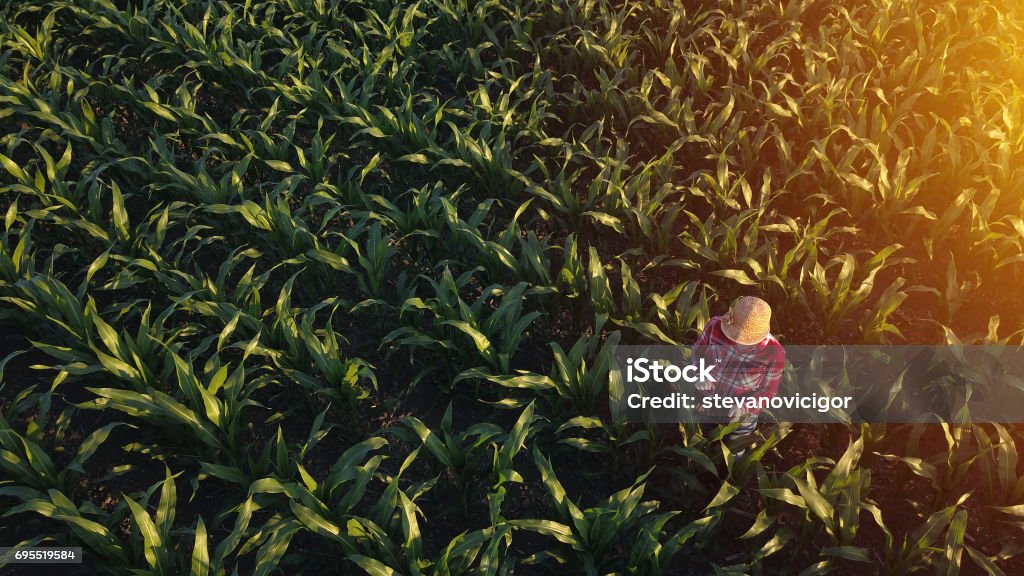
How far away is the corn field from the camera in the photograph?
2.45 metres

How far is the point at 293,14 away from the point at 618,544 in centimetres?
446

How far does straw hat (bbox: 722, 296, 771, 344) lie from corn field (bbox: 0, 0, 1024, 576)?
49 cm

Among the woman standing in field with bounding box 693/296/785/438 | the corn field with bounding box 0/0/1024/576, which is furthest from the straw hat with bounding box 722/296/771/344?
the corn field with bounding box 0/0/1024/576

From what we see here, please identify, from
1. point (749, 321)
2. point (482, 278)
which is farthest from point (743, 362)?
point (482, 278)

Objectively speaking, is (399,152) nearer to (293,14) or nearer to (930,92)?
(293,14)

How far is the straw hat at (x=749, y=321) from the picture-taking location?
7.28 feet

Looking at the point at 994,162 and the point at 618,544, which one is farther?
the point at 994,162

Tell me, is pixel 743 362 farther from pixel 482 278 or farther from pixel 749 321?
pixel 482 278

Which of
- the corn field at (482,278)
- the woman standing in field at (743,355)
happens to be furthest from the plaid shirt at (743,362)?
the corn field at (482,278)

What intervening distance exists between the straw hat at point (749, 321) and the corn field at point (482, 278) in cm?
49

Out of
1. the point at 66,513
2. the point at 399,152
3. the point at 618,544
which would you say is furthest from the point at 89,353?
the point at 618,544

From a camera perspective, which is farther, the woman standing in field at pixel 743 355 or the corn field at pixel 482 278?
the corn field at pixel 482 278

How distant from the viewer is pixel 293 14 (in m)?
4.94

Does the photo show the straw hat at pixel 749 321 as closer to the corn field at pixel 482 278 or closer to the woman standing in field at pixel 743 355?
the woman standing in field at pixel 743 355
